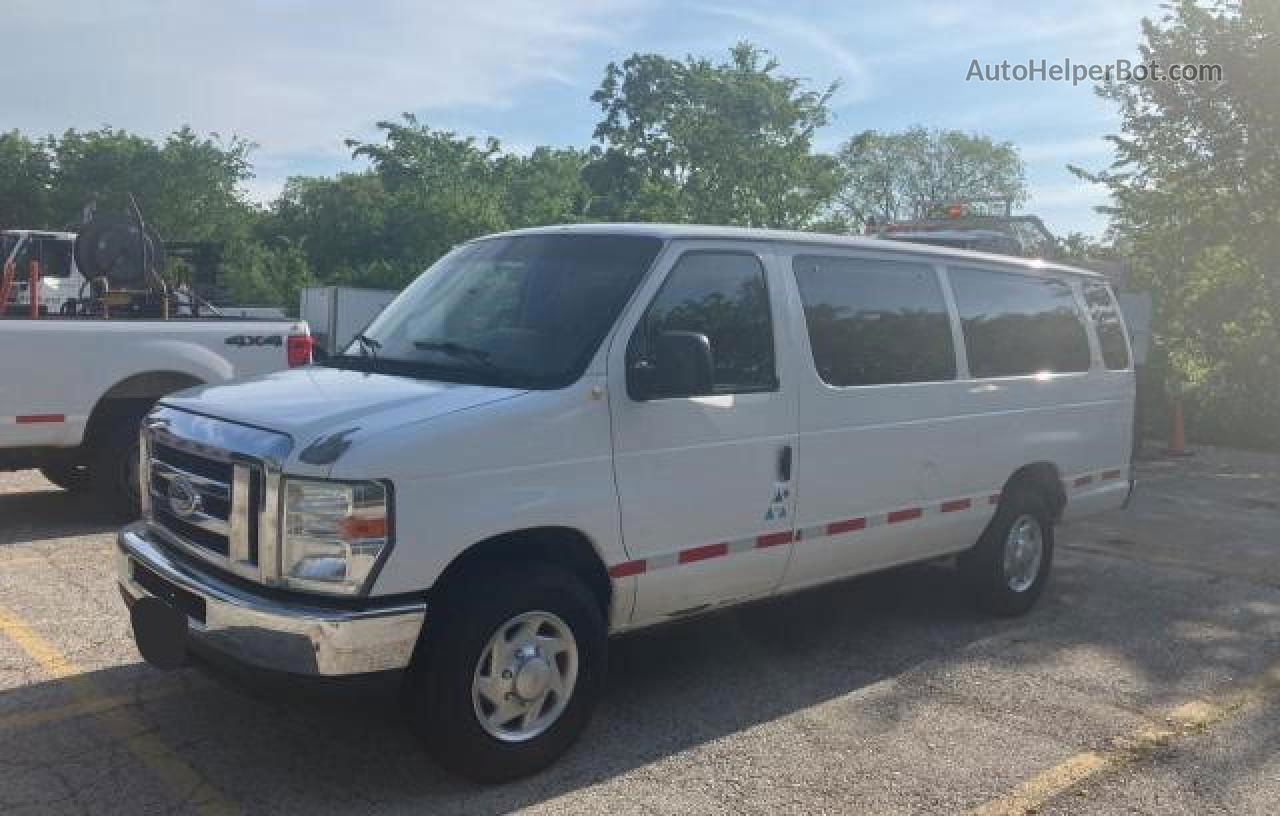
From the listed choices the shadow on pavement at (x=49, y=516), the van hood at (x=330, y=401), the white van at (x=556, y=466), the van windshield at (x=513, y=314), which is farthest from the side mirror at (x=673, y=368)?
the shadow on pavement at (x=49, y=516)

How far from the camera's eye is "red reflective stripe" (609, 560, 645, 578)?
418 cm

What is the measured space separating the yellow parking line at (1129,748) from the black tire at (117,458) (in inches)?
234

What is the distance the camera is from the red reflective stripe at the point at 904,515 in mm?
5379

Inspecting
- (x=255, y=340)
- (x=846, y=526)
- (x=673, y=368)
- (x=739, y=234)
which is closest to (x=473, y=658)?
(x=673, y=368)

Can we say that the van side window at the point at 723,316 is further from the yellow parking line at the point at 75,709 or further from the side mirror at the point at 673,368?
the yellow parking line at the point at 75,709

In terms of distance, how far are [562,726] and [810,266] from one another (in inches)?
91.8

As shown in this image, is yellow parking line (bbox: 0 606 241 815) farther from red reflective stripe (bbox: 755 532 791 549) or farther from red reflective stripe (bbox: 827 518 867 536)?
red reflective stripe (bbox: 827 518 867 536)

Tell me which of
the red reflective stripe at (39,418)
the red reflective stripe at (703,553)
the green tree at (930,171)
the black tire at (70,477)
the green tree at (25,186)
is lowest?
the black tire at (70,477)

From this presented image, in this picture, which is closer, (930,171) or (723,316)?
(723,316)

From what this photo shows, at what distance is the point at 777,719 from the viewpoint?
4.67 meters

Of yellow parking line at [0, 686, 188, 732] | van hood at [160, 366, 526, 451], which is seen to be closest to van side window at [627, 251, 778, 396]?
van hood at [160, 366, 526, 451]

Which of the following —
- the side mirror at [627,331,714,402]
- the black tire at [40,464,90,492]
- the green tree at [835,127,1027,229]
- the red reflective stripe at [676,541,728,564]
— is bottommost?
the black tire at [40,464,90,492]

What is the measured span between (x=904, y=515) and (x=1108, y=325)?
259 centimetres

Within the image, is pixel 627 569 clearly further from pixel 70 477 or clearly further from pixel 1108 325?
pixel 70 477
